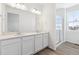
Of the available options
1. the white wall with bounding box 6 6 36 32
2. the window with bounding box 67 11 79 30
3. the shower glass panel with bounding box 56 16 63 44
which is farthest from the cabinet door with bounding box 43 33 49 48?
the window with bounding box 67 11 79 30

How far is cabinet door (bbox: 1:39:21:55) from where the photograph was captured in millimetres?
1435

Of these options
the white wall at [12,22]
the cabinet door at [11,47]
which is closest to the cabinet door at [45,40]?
the white wall at [12,22]

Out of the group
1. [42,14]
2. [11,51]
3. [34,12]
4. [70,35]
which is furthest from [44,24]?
[11,51]

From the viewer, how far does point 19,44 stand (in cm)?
178

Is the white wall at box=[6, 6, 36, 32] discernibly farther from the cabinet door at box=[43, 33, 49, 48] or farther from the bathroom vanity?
the cabinet door at box=[43, 33, 49, 48]

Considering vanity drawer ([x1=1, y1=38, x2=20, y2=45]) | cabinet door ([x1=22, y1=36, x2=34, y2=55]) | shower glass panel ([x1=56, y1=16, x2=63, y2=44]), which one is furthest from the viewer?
shower glass panel ([x1=56, y1=16, x2=63, y2=44])

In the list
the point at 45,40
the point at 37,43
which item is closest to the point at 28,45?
the point at 37,43

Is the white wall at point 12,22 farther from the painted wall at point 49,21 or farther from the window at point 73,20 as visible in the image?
the window at point 73,20

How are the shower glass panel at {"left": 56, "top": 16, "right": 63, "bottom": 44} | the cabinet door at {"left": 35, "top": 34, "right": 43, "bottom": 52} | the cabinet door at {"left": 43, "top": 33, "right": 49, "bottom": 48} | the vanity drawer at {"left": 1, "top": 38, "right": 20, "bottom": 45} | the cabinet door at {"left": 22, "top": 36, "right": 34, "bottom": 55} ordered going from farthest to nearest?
the shower glass panel at {"left": 56, "top": 16, "right": 63, "bottom": 44} → the cabinet door at {"left": 43, "top": 33, "right": 49, "bottom": 48} → the cabinet door at {"left": 35, "top": 34, "right": 43, "bottom": 52} → the cabinet door at {"left": 22, "top": 36, "right": 34, "bottom": 55} → the vanity drawer at {"left": 1, "top": 38, "right": 20, "bottom": 45}

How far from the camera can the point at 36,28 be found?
2785 millimetres

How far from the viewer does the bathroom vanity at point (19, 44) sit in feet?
4.77

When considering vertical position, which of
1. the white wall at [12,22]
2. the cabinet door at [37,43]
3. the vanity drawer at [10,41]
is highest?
the white wall at [12,22]

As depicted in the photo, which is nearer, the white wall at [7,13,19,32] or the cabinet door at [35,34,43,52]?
the white wall at [7,13,19,32]

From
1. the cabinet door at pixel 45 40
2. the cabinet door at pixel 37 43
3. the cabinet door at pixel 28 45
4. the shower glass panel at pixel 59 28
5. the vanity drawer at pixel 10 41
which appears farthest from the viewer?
the shower glass panel at pixel 59 28
